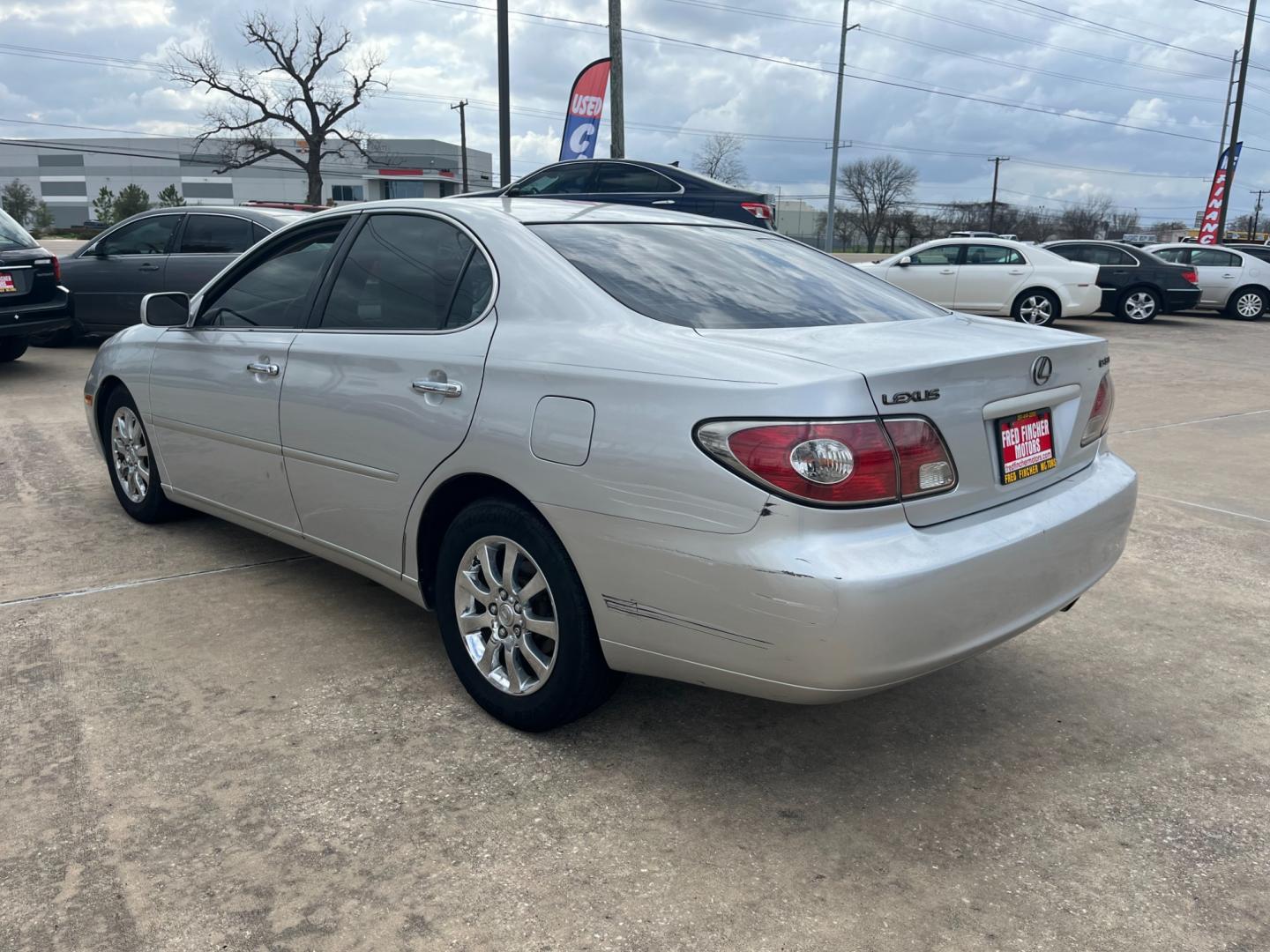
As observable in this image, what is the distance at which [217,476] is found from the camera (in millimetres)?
4113

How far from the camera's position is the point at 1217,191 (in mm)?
30141

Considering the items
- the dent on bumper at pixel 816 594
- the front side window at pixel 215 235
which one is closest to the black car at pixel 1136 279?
the front side window at pixel 215 235

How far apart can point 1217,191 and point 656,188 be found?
83.1ft

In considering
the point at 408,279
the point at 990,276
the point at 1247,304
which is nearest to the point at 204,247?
the point at 408,279

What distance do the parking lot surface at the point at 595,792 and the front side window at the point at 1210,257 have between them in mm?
17948

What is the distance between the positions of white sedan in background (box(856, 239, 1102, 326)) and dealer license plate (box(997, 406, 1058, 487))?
13.3 metres

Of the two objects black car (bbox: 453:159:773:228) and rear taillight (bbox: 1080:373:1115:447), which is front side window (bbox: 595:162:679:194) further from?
rear taillight (bbox: 1080:373:1115:447)

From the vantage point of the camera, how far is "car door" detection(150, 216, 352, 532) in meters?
3.72

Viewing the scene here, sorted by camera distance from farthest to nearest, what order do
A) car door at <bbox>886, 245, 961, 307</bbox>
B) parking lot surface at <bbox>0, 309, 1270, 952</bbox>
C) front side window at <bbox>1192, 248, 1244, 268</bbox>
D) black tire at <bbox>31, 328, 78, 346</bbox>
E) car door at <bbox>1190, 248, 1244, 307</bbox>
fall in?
front side window at <bbox>1192, 248, 1244, 268</bbox> → car door at <bbox>1190, 248, 1244, 307</bbox> → car door at <bbox>886, 245, 961, 307</bbox> → black tire at <bbox>31, 328, 78, 346</bbox> → parking lot surface at <bbox>0, 309, 1270, 952</bbox>

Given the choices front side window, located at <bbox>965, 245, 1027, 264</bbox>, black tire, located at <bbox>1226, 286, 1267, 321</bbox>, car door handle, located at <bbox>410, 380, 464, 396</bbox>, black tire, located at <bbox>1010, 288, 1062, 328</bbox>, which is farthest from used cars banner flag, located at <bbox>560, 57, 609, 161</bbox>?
car door handle, located at <bbox>410, 380, 464, 396</bbox>

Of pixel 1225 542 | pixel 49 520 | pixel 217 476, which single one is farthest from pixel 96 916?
pixel 1225 542

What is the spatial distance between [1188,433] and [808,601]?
6.74 meters

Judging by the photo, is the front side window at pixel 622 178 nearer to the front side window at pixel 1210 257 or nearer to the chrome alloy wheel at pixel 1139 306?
the chrome alloy wheel at pixel 1139 306

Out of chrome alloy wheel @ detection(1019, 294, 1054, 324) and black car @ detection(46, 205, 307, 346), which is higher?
black car @ detection(46, 205, 307, 346)
